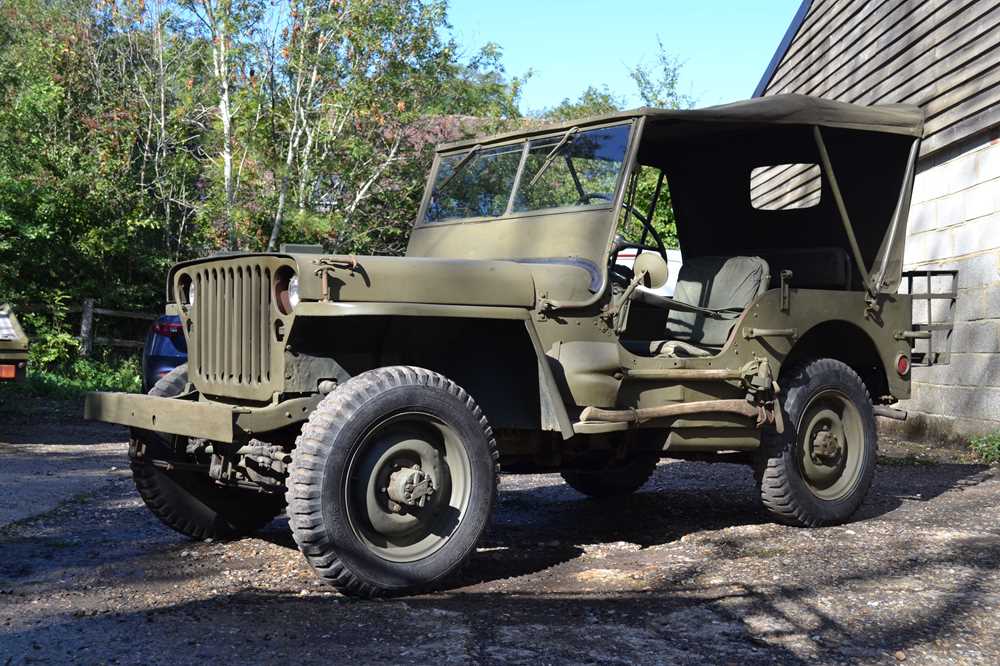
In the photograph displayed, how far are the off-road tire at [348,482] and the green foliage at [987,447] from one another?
19.7ft

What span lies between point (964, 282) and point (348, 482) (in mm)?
7483

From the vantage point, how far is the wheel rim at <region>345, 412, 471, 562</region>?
15.1 ft

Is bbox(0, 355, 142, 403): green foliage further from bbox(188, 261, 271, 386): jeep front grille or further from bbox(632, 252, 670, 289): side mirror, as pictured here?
bbox(632, 252, 670, 289): side mirror

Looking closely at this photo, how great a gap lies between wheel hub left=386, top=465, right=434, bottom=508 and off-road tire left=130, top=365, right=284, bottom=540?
133 centimetres

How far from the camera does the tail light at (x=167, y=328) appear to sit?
993 centimetres

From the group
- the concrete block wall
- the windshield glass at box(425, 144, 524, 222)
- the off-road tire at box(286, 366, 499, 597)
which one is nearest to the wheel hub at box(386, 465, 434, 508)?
the off-road tire at box(286, 366, 499, 597)

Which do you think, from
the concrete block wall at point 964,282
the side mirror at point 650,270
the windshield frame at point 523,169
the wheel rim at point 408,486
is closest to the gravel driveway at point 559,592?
the wheel rim at point 408,486

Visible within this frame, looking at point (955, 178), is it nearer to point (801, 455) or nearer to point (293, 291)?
point (801, 455)

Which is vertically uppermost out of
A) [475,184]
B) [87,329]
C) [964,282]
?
[475,184]

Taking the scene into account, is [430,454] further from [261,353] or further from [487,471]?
[261,353]

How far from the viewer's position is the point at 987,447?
9406 mm

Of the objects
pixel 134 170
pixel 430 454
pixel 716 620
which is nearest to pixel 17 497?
pixel 430 454

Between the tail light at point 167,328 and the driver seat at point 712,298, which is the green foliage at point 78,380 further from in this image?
the driver seat at point 712,298

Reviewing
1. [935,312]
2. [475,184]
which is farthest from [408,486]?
[935,312]
